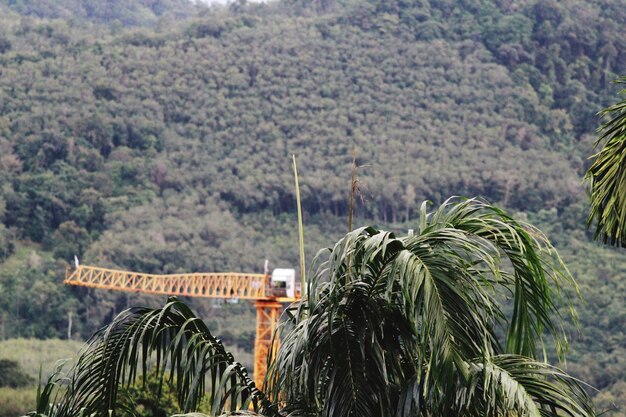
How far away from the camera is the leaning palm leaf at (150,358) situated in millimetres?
5520

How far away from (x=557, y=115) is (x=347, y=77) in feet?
50.0

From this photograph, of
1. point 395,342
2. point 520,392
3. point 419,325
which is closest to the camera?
point 520,392

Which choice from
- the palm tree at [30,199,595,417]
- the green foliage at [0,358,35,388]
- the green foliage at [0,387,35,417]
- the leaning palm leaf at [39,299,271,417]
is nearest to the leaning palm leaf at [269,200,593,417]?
the palm tree at [30,199,595,417]

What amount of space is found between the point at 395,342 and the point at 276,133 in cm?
8735

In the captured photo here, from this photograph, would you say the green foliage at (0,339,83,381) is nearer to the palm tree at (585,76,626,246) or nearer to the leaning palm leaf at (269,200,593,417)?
the palm tree at (585,76,626,246)

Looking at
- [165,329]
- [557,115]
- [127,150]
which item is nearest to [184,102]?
[127,150]

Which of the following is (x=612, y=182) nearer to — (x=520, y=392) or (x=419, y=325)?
(x=419, y=325)

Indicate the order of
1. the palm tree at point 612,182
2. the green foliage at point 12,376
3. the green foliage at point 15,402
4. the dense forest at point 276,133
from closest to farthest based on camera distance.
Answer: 1. the palm tree at point 612,182
2. the green foliage at point 15,402
3. the green foliage at point 12,376
4. the dense forest at point 276,133

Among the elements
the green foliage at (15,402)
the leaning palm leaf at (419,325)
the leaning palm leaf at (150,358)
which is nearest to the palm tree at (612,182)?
the leaning palm leaf at (419,325)

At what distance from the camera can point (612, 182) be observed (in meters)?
5.97

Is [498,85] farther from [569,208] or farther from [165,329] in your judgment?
[165,329]

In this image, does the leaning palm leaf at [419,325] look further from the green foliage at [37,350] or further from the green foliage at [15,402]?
the green foliage at [37,350]

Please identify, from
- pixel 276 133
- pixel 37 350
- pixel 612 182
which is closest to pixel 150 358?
pixel 612 182

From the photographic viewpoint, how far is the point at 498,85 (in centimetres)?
9919
